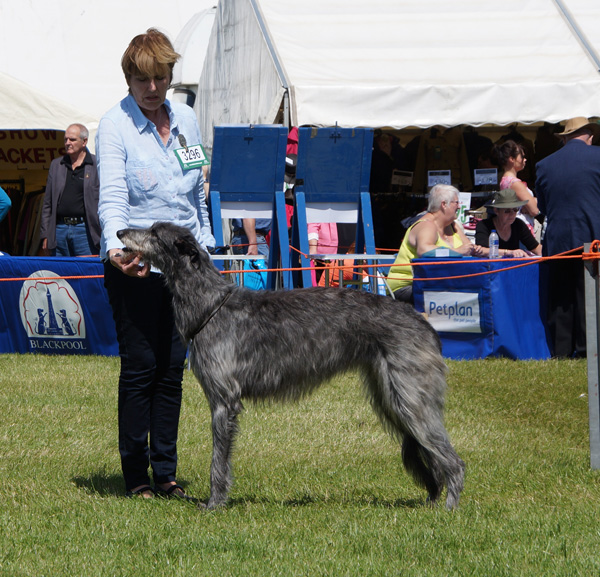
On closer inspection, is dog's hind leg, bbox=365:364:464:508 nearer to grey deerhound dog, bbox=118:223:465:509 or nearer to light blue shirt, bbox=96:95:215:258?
grey deerhound dog, bbox=118:223:465:509

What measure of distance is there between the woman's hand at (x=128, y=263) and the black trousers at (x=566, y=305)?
5.45 meters

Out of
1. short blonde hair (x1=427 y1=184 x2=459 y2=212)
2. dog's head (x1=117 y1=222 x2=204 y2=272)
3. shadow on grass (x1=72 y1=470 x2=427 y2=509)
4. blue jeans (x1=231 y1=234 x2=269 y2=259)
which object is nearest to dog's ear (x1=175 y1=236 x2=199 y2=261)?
dog's head (x1=117 y1=222 x2=204 y2=272)

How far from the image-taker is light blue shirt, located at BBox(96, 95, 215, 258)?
15.4 ft

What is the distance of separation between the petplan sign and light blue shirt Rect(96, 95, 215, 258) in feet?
15.1

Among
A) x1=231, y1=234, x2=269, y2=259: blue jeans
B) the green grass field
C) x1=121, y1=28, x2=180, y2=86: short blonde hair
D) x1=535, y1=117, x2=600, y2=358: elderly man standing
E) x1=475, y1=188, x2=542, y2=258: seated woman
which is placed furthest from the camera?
x1=231, y1=234, x2=269, y2=259: blue jeans

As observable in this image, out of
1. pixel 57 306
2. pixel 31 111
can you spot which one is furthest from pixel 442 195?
pixel 31 111

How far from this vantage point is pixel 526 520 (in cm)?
442

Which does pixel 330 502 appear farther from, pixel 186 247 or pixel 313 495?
pixel 186 247

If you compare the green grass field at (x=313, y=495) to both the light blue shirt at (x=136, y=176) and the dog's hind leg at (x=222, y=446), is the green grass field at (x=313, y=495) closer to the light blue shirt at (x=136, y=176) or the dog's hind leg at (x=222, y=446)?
the dog's hind leg at (x=222, y=446)

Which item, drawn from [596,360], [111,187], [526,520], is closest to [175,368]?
[111,187]

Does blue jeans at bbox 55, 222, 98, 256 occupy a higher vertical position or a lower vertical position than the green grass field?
higher

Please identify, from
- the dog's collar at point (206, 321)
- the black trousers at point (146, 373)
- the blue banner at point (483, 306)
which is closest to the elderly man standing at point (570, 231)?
the blue banner at point (483, 306)

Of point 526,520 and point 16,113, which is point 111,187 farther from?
point 16,113

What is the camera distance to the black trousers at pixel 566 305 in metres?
8.99
